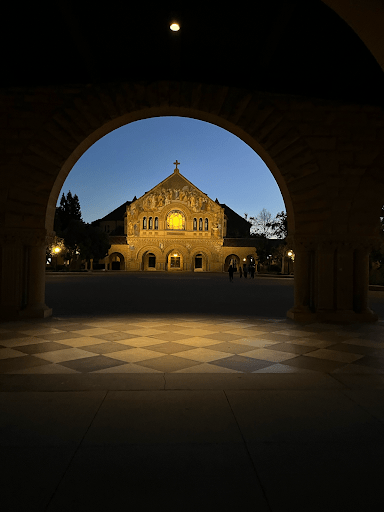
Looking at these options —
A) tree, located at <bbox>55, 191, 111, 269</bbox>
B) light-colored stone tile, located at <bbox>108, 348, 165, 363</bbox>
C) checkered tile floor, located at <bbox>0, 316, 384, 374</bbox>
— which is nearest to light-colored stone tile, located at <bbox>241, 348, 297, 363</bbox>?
checkered tile floor, located at <bbox>0, 316, 384, 374</bbox>

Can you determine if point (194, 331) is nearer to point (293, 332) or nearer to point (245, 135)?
point (293, 332)

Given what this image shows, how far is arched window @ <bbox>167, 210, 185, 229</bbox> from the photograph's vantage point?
164ft

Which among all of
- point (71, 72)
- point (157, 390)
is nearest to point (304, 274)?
point (157, 390)

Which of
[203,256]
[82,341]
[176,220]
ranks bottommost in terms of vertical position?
[82,341]

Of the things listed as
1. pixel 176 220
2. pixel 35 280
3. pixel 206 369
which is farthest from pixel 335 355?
pixel 176 220

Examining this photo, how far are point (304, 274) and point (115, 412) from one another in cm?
620

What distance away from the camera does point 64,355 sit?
463 cm

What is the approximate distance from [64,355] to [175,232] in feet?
147

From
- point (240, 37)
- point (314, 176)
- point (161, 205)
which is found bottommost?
point (314, 176)

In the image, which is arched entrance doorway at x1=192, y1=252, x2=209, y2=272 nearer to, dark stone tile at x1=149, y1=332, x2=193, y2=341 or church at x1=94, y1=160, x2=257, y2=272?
Result: church at x1=94, y1=160, x2=257, y2=272

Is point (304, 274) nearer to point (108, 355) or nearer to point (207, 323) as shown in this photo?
point (207, 323)

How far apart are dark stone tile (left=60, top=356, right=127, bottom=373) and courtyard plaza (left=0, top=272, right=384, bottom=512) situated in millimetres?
21

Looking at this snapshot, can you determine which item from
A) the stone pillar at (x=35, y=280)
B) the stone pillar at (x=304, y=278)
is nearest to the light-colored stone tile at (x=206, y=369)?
the stone pillar at (x=304, y=278)

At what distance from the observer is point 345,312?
771 cm
